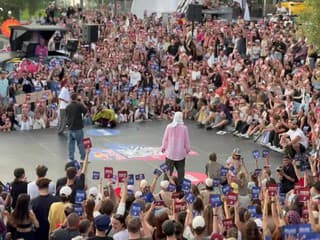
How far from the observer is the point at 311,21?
15.7 meters

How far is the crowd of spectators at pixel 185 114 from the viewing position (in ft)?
27.6

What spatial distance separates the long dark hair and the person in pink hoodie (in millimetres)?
5114

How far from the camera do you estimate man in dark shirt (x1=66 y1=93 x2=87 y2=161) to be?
15.2 meters

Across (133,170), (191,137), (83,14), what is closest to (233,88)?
(191,137)

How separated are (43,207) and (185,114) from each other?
11.9 meters

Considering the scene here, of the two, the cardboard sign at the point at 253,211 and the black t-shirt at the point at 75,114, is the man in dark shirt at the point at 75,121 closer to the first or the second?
the black t-shirt at the point at 75,114

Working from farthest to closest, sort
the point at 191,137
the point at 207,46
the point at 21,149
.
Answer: the point at 207,46
the point at 191,137
the point at 21,149

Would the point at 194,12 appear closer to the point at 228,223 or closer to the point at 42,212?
the point at 42,212

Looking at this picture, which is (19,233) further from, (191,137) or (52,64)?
(52,64)

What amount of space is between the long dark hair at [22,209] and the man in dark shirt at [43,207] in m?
0.51

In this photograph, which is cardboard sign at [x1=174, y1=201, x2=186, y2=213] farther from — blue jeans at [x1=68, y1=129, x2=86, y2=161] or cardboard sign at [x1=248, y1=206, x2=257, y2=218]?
blue jeans at [x1=68, y1=129, x2=86, y2=161]

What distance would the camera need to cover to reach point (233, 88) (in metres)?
20.2

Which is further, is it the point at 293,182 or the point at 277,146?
the point at 277,146

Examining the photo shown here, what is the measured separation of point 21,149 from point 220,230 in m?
9.84
